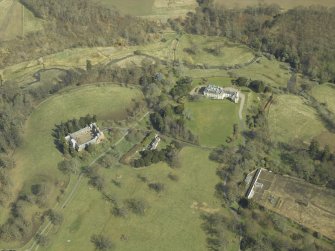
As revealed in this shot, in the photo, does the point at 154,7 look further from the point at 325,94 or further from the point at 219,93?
the point at 325,94

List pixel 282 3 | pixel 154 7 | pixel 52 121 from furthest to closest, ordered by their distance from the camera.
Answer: pixel 154 7, pixel 282 3, pixel 52 121

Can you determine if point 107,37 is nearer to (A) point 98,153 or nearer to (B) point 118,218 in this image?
(A) point 98,153

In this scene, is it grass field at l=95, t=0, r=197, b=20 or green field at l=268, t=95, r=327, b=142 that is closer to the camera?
green field at l=268, t=95, r=327, b=142

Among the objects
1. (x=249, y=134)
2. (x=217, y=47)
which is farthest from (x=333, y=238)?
(x=217, y=47)

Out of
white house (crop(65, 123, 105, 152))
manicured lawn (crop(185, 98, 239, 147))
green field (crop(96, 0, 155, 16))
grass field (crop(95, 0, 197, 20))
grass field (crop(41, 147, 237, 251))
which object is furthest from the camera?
green field (crop(96, 0, 155, 16))

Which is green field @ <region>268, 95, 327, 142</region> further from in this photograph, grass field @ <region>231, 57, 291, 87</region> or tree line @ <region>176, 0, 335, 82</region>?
tree line @ <region>176, 0, 335, 82</region>

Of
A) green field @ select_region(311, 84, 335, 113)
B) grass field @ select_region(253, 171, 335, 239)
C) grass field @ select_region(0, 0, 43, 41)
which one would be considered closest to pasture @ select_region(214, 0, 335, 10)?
green field @ select_region(311, 84, 335, 113)

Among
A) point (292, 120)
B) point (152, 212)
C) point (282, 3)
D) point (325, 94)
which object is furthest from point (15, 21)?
point (325, 94)
